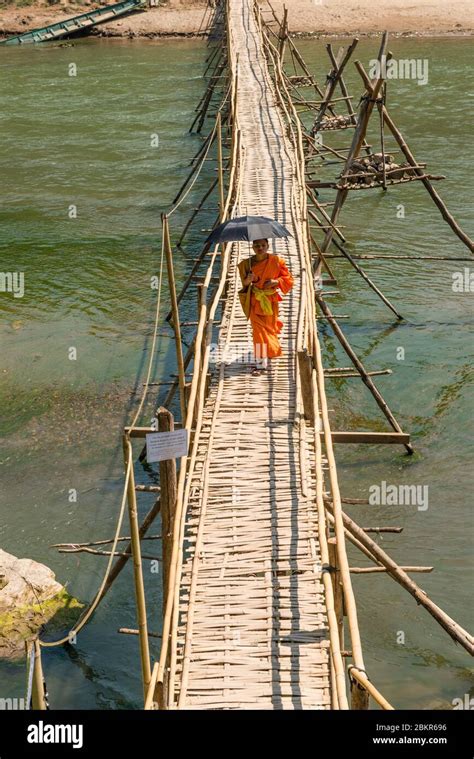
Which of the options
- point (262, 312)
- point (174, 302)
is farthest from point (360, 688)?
point (262, 312)

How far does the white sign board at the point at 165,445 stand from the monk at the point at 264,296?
303 cm

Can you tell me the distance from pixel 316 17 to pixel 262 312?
1167 inches

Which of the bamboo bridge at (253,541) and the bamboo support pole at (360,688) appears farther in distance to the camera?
the bamboo bridge at (253,541)

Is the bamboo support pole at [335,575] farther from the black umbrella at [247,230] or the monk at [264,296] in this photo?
the black umbrella at [247,230]

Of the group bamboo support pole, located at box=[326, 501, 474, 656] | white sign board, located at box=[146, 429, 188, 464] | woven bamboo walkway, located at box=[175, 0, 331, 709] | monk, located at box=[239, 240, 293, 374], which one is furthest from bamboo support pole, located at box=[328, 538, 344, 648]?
monk, located at box=[239, 240, 293, 374]

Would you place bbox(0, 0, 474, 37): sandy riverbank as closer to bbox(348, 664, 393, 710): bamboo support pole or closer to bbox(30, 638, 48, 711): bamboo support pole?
bbox(30, 638, 48, 711): bamboo support pole

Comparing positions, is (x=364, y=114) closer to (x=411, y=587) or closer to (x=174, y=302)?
(x=174, y=302)

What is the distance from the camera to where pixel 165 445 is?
6438mm

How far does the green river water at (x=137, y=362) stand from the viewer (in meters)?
9.10

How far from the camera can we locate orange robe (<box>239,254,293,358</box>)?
31.0 feet

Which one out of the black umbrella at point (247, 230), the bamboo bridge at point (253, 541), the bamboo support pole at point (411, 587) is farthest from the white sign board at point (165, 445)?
the black umbrella at point (247, 230)

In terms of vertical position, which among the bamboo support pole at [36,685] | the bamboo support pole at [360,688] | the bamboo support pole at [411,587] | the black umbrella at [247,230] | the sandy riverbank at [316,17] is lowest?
the bamboo support pole at [411,587]

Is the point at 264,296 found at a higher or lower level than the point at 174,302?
lower
